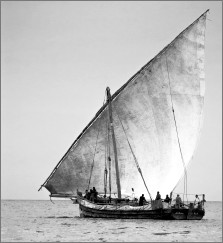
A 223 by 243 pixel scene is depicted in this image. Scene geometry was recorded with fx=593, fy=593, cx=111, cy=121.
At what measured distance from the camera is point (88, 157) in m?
46.9

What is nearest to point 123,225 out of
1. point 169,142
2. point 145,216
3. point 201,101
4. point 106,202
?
point 145,216

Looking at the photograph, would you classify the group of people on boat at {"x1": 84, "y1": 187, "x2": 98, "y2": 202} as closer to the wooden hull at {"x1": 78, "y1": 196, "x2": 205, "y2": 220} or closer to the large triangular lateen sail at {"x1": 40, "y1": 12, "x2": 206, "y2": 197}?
the wooden hull at {"x1": 78, "y1": 196, "x2": 205, "y2": 220}

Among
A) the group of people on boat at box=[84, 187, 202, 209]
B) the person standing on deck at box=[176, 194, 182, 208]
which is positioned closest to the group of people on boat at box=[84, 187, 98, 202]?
the group of people on boat at box=[84, 187, 202, 209]

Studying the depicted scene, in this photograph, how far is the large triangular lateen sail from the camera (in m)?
46.3

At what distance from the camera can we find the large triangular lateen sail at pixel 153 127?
4634 cm

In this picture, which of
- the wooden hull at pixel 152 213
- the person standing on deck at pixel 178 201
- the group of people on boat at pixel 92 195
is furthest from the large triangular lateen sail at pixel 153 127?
the person standing on deck at pixel 178 201

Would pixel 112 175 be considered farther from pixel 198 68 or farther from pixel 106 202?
pixel 198 68

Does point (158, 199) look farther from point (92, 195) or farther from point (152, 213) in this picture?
point (92, 195)

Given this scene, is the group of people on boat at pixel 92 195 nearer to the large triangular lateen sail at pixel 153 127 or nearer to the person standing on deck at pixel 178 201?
the large triangular lateen sail at pixel 153 127

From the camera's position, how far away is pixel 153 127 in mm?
46438

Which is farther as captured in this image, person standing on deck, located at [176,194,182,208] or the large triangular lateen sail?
the large triangular lateen sail

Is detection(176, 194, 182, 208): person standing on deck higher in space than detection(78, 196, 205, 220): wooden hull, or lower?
higher

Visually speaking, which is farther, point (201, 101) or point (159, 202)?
point (201, 101)

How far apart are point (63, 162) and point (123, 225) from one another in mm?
9333
